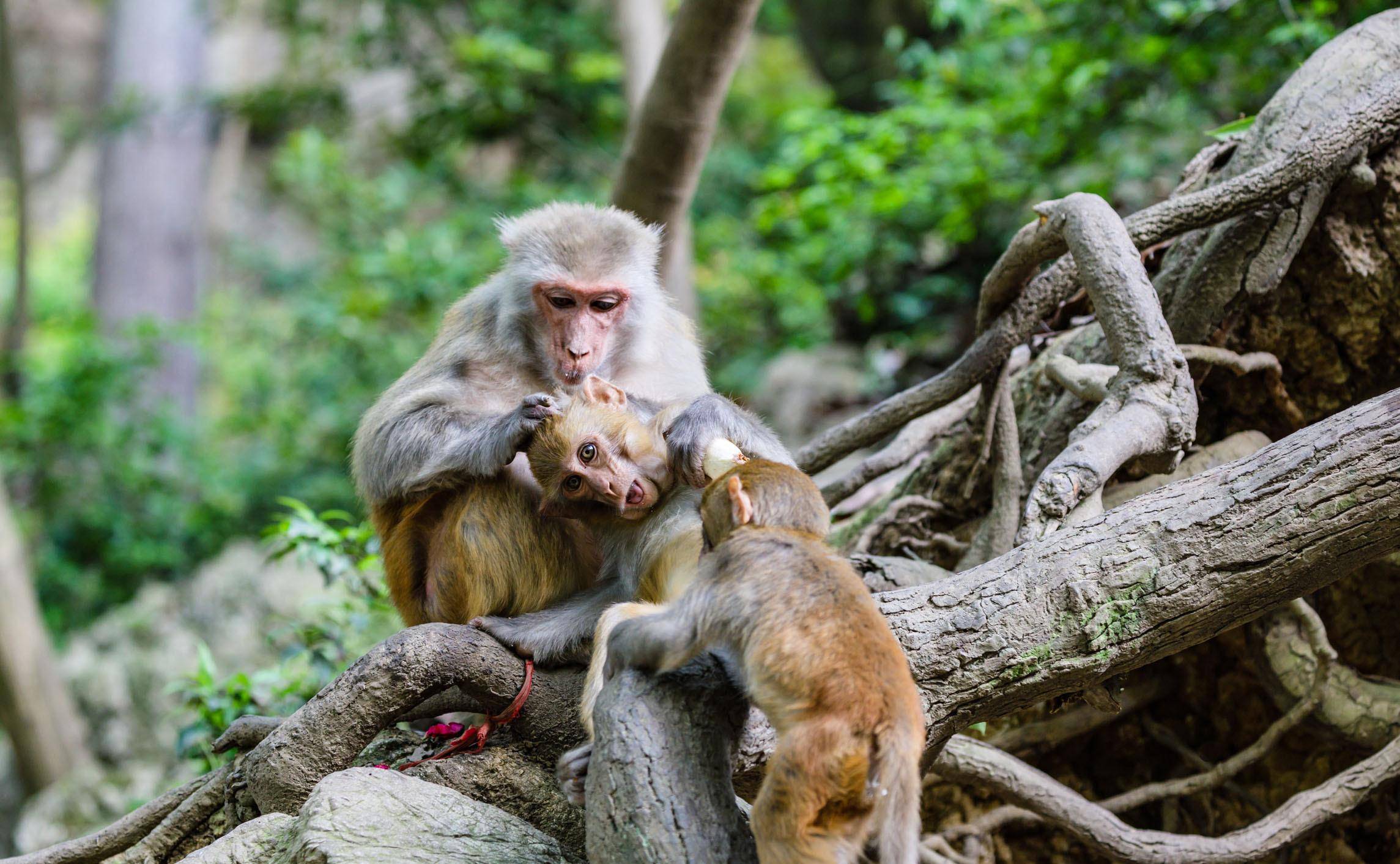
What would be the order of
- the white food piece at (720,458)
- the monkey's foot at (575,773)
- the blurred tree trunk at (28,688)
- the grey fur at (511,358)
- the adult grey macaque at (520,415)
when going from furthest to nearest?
the blurred tree trunk at (28,688)
the grey fur at (511,358)
the adult grey macaque at (520,415)
the white food piece at (720,458)
the monkey's foot at (575,773)

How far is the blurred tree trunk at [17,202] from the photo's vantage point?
9766mm

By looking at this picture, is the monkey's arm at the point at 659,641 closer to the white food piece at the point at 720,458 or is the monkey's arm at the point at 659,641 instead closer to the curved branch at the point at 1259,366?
the white food piece at the point at 720,458

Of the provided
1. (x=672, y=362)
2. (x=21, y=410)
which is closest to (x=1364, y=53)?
(x=672, y=362)

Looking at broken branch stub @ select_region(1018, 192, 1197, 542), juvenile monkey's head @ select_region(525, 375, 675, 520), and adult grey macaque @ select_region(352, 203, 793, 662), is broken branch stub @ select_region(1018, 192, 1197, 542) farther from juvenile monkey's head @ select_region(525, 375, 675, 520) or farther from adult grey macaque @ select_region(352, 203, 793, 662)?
juvenile monkey's head @ select_region(525, 375, 675, 520)

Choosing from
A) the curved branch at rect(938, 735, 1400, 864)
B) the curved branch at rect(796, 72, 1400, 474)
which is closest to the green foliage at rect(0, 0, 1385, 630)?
the curved branch at rect(796, 72, 1400, 474)

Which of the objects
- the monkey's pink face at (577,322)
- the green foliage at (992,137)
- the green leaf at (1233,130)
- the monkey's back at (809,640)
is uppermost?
the green foliage at (992,137)

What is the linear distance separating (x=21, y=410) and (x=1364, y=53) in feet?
34.7

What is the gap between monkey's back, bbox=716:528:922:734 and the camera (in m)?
2.26

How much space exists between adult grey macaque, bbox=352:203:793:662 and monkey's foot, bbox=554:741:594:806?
26.2 inches

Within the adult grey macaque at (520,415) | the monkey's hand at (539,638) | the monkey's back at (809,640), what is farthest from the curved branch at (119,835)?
the monkey's back at (809,640)

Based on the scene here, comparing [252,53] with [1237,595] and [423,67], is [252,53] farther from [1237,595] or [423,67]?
[1237,595]

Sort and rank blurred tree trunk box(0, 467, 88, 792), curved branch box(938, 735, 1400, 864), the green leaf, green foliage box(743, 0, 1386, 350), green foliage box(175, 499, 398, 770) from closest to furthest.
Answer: curved branch box(938, 735, 1400, 864), the green leaf, green foliage box(175, 499, 398, 770), green foliage box(743, 0, 1386, 350), blurred tree trunk box(0, 467, 88, 792)

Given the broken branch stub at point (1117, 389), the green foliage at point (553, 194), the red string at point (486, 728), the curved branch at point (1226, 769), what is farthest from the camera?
the green foliage at point (553, 194)

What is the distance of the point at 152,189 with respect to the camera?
15617mm
